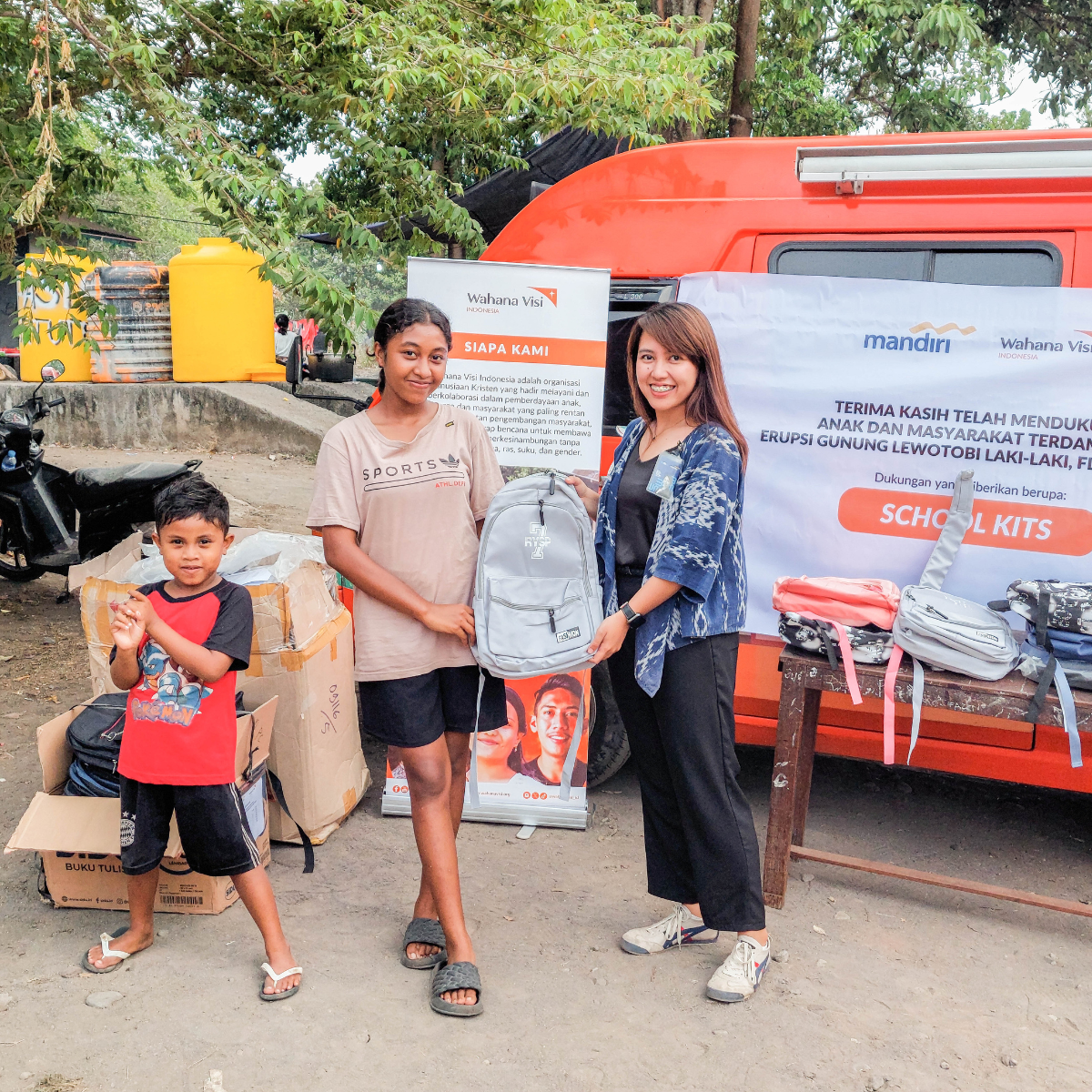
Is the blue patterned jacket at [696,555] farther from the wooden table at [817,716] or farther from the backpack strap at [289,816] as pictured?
the backpack strap at [289,816]

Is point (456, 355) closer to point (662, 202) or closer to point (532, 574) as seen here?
point (662, 202)

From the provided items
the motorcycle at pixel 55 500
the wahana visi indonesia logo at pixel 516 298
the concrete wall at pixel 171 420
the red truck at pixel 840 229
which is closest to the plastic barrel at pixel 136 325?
the concrete wall at pixel 171 420

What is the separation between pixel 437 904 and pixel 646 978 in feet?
2.13

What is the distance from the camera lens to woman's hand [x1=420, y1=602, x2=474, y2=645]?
2582mm

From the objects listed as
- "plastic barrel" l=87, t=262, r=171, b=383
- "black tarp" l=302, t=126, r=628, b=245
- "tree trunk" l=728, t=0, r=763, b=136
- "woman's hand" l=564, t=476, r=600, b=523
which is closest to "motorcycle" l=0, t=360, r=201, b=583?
"woman's hand" l=564, t=476, r=600, b=523

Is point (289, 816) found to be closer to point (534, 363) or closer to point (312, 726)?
point (312, 726)

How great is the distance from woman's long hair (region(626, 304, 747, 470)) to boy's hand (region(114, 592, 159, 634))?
4.74 ft

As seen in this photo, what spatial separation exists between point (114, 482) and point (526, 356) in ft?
9.89

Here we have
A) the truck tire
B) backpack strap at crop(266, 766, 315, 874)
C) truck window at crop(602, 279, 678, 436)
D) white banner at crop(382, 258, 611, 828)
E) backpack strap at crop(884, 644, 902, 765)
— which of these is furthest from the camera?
the truck tire

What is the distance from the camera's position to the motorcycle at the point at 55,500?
5.57 m

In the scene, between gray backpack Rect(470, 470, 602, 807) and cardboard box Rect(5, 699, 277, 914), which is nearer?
gray backpack Rect(470, 470, 602, 807)

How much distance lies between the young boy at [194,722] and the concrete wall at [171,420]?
7.64 m

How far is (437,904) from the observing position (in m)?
2.73

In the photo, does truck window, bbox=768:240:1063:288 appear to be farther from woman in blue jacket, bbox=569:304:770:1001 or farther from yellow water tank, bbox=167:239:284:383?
yellow water tank, bbox=167:239:284:383
